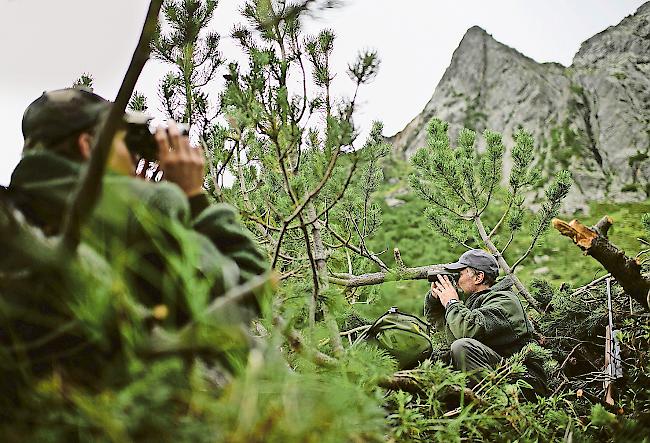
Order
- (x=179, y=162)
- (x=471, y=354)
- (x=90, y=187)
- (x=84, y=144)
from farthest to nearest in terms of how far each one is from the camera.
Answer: (x=471, y=354), (x=179, y=162), (x=84, y=144), (x=90, y=187)

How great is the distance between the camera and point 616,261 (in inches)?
109

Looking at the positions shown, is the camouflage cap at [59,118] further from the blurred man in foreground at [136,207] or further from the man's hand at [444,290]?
the man's hand at [444,290]

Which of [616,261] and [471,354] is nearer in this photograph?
[471,354]

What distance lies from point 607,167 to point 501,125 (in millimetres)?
3912

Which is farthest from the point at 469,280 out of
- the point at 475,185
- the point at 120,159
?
the point at 120,159

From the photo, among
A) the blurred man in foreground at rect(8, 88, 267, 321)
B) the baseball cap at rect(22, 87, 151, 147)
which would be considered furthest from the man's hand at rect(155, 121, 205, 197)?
the baseball cap at rect(22, 87, 151, 147)

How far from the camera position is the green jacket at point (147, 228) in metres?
0.72

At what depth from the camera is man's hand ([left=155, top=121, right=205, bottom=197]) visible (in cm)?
105

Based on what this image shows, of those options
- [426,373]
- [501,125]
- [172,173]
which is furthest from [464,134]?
[501,125]

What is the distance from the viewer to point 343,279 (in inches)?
148

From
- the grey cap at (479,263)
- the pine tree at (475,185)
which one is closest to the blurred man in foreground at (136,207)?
the grey cap at (479,263)

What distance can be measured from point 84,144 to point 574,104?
51.4 feet

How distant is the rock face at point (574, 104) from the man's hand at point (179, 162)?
10096 mm

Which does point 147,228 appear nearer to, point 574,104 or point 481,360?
point 481,360
